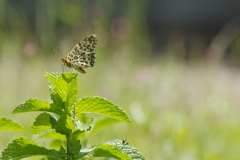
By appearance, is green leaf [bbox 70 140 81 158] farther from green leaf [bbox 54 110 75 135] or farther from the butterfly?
the butterfly

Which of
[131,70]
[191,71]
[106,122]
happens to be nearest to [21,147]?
[106,122]

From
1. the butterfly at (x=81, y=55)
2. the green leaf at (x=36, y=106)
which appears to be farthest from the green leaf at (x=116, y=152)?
the butterfly at (x=81, y=55)

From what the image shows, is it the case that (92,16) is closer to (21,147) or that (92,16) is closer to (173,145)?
(173,145)

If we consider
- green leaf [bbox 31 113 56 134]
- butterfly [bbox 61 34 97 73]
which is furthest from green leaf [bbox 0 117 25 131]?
butterfly [bbox 61 34 97 73]

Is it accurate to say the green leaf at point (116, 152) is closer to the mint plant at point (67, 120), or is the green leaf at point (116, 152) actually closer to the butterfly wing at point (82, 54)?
the mint plant at point (67, 120)

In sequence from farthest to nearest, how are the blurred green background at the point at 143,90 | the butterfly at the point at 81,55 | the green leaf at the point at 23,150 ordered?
the blurred green background at the point at 143,90
the butterfly at the point at 81,55
the green leaf at the point at 23,150

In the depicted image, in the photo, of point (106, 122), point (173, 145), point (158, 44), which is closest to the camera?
point (106, 122)

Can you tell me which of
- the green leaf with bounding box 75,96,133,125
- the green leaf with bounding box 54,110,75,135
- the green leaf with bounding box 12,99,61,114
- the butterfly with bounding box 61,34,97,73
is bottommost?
the green leaf with bounding box 54,110,75,135

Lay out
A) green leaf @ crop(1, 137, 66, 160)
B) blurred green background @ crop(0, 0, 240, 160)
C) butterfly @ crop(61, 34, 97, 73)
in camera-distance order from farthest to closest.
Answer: blurred green background @ crop(0, 0, 240, 160), butterfly @ crop(61, 34, 97, 73), green leaf @ crop(1, 137, 66, 160)
